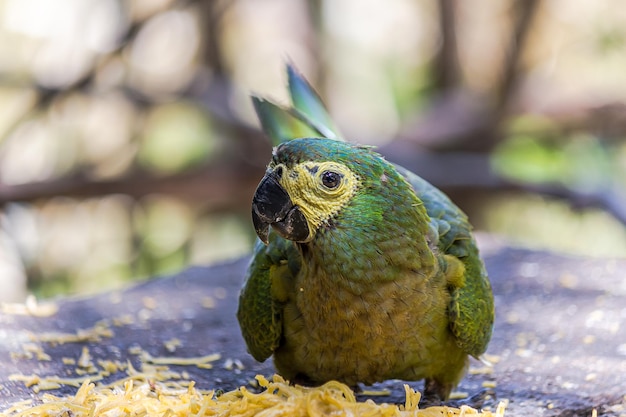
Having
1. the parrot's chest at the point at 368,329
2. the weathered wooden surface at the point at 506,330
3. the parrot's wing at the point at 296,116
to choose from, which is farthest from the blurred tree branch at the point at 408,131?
the parrot's chest at the point at 368,329

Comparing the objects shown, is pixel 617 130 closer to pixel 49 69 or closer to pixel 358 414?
pixel 49 69

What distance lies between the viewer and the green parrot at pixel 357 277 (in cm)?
258

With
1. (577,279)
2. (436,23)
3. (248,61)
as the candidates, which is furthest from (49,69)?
(577,279)

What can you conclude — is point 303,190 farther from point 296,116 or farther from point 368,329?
point 296,116

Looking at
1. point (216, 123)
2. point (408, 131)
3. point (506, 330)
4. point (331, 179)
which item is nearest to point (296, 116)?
point (331, 179)

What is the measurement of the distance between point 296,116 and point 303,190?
78cm

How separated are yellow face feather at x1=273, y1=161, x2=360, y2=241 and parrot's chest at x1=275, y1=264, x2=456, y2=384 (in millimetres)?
256

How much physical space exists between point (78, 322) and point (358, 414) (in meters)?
1.91

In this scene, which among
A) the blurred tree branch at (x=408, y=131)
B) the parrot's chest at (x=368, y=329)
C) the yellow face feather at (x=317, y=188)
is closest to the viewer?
the yellow face feather at (x=317, y=188)

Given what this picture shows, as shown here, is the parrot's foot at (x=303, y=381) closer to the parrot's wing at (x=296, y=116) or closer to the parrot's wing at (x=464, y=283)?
the parrot's wing at (x=464, y=283)

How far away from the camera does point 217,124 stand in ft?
26.9

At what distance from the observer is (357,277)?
8.65 ft

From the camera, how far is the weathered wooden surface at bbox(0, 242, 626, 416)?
3.17 meters

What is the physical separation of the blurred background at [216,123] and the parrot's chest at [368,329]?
443cm
